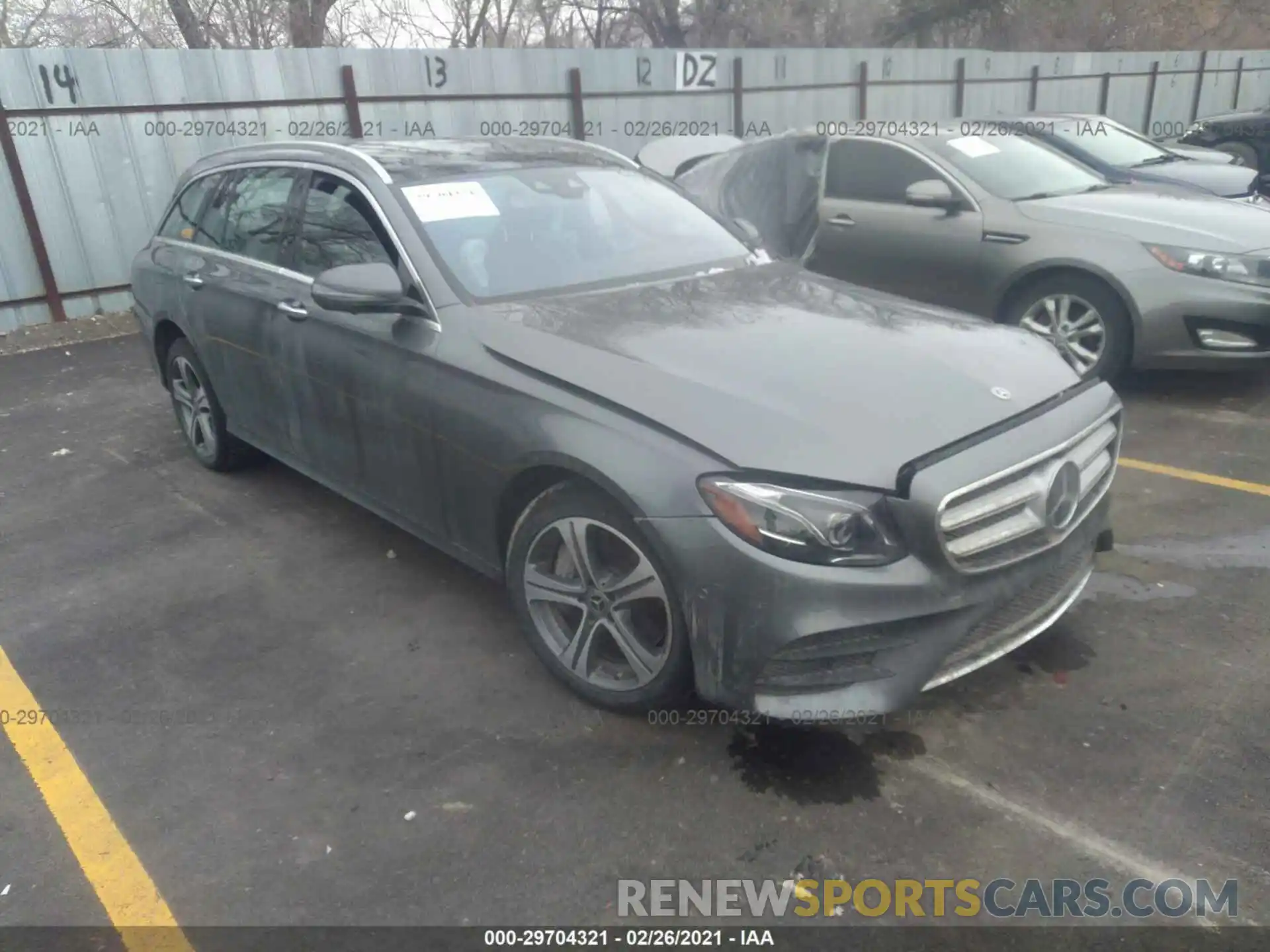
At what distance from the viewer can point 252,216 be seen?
4.47 meters

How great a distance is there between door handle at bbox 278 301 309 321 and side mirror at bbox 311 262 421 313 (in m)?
0.57

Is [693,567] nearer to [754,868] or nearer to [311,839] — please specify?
[754,868]

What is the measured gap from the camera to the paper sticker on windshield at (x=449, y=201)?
11.7ft

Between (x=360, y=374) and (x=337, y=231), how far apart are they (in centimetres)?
65

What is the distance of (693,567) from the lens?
257cm

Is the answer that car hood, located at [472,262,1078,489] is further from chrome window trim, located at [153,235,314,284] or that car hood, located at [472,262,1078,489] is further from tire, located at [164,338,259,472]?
tire, located at [164,338,259,472]

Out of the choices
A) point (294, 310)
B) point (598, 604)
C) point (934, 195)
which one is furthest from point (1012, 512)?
point (934, 195)

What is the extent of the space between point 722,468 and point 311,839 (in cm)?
150

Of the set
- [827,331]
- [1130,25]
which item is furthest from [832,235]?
[1130,25]

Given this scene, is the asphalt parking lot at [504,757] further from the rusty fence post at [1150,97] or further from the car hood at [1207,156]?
the rusty fence post at [1150,97]

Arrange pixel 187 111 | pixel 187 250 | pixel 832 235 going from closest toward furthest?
pixel 187 250, pixel 832 235, pixel 187 111

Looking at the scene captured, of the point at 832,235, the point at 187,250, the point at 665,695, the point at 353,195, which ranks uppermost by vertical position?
the point at 353,195

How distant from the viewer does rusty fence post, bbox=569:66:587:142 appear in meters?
11.3

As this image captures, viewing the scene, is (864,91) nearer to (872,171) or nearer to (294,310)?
(872,171)
